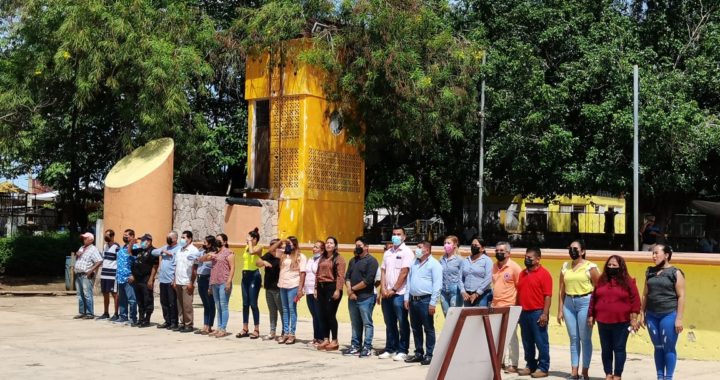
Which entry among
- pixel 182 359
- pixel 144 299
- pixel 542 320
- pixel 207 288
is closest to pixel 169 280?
pixel 144 299

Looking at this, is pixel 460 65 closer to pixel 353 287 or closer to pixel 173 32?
pixel 173 32

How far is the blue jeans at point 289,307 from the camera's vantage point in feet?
46.7

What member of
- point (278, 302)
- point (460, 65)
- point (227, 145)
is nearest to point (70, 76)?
point (227, 145)

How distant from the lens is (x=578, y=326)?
11.1 meters

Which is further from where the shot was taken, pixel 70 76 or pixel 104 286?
pixel 70 76

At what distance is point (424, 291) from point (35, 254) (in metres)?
18.9

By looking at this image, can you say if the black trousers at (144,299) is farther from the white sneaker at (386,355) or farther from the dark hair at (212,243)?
the white sneaker at (386,355)

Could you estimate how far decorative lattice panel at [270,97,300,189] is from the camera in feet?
81.6

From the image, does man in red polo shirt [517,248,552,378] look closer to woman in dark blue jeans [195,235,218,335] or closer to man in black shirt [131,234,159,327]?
woman in dark blue jeans [195,235,218,335]

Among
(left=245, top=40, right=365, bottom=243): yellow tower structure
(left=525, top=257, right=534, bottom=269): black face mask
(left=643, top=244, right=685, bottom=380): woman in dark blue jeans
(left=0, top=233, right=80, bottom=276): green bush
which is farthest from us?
(left=0, top=233, right=80, bottom=276): green bush

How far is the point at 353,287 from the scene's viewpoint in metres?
13.0

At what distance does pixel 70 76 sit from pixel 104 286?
29.2 feet

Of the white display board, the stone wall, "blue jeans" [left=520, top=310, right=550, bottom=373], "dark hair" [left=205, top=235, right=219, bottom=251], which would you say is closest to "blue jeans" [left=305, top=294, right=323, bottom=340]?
"dark hair" [left=205, top=235, right=219, bottom=251]

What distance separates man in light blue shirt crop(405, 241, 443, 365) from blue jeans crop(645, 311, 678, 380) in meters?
3.06
